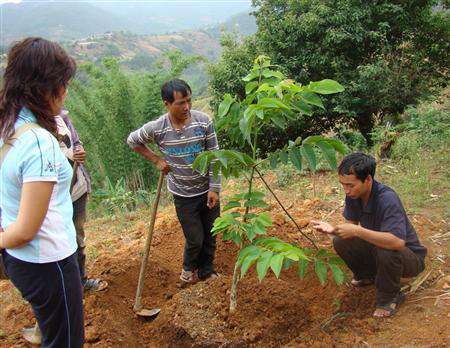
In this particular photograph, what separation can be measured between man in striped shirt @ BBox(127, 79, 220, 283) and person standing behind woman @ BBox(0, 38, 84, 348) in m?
1.14

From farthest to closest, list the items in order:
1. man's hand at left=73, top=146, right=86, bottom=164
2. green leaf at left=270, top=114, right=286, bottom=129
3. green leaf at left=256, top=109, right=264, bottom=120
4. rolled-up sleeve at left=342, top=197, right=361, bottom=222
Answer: man's hand at left=73, top=146, right=86, bottom=164, rolled-up sleeve at left=342, top=197, right=361, bottom=222, green leaf at left=270, top=114, right=286, bottom=129, green leaf at left=256, top=109, right=264, bottom=120

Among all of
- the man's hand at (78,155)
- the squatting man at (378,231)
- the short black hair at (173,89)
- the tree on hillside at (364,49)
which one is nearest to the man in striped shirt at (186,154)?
the short black hair at (173,89)

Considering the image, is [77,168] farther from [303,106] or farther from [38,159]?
[303,106]

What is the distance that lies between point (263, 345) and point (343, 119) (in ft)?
23.6

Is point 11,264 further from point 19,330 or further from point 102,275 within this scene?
point 102,275

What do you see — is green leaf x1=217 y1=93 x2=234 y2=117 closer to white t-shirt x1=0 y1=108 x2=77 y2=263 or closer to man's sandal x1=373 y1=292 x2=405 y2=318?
white t-shirt x1=0 y1=108 x2=77 y2=263

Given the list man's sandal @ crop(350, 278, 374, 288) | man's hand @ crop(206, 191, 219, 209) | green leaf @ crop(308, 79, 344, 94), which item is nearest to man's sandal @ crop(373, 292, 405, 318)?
man's sandal @ crop(350, 278, 374, 288)

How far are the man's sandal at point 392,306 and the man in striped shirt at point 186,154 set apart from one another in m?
1.21

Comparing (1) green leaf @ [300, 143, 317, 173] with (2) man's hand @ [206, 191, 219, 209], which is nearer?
(1) green leaf @ [300, 143, 317, 173]

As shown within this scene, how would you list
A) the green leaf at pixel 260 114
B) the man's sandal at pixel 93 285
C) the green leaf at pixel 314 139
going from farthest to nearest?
1. the man's sandal at pixel 93 285
2. the green leaf at pixel 314 139
3. the green leaf at pixel 260 114

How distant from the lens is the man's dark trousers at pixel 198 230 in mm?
2973

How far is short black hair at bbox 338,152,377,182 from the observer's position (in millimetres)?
2291

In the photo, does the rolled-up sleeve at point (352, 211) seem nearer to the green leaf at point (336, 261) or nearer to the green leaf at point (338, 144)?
the green leaf at point (336, 261)

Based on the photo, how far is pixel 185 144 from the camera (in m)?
2.78
